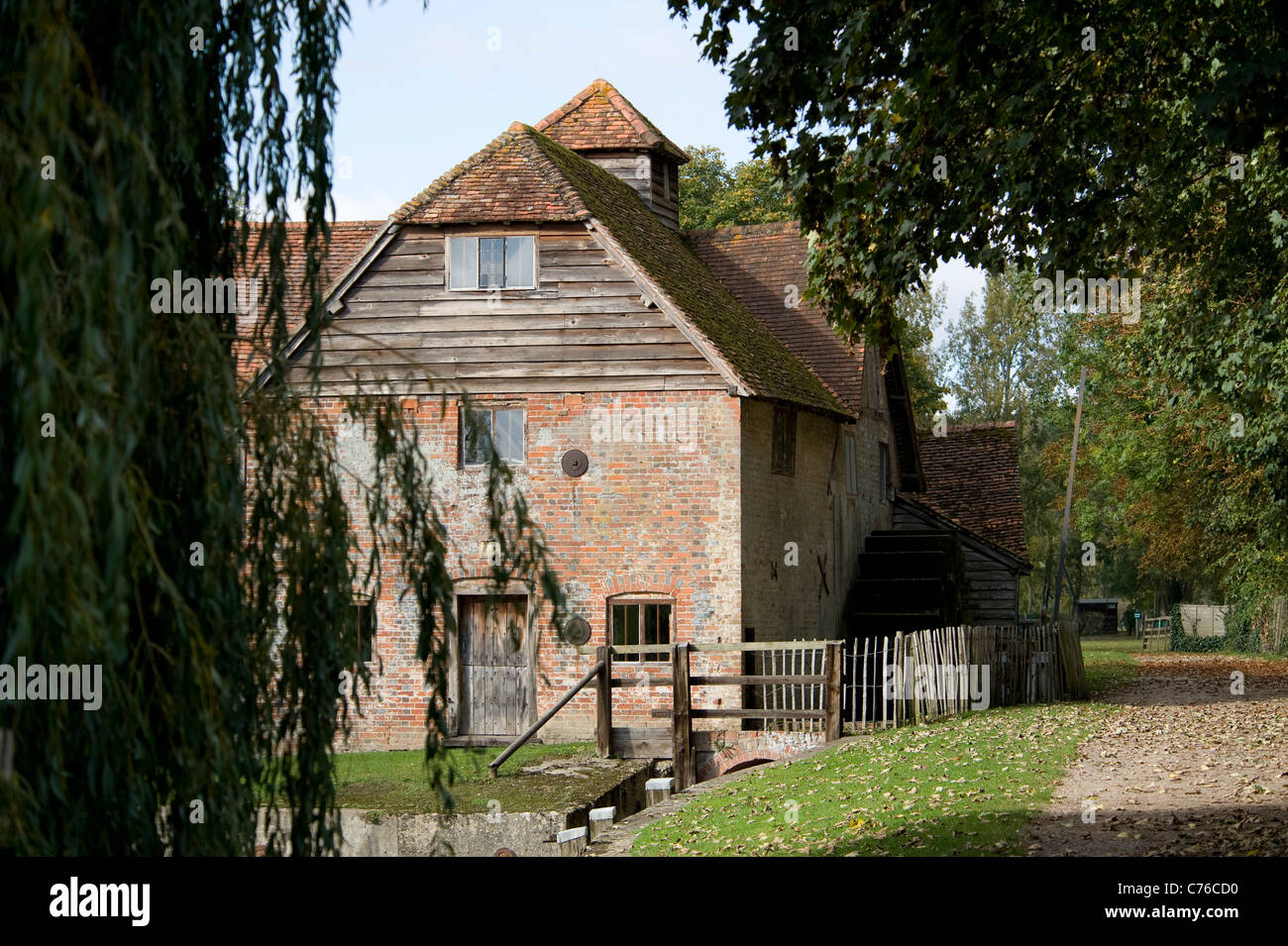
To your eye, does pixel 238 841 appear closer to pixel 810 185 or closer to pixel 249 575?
pixel 249 575

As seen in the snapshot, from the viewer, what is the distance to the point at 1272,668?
32875mm

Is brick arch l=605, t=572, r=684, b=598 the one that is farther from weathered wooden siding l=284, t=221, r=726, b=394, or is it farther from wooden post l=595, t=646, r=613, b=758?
weathered wooden siding l=284, t=221, r=726, b=394

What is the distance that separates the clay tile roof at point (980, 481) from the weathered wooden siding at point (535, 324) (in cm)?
1366

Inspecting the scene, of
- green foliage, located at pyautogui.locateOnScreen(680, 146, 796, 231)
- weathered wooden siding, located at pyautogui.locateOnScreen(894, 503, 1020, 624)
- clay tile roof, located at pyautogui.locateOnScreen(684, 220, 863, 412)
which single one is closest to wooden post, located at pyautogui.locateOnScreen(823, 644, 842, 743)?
clay tile roof, located at pyautogui.locateOnScreen(684, 220, 863, 412)

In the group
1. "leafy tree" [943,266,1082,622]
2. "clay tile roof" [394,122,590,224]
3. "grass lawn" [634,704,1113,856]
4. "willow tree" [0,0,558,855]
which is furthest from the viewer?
"leafy tree" [943,266,1082,622]

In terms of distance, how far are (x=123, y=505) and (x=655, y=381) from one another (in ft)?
51.3

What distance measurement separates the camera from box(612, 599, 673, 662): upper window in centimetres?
1986

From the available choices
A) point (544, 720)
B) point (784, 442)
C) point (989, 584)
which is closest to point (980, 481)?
point (989, 584)

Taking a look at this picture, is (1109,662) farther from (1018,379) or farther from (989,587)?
(1018,379)

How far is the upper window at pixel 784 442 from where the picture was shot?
21.7 m

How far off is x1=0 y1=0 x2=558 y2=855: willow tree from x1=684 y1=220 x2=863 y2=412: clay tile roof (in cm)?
1969

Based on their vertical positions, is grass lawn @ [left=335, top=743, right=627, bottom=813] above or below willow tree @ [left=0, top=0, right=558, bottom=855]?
below

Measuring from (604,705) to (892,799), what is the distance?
636 centimetres

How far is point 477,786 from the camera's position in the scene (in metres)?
16.1
